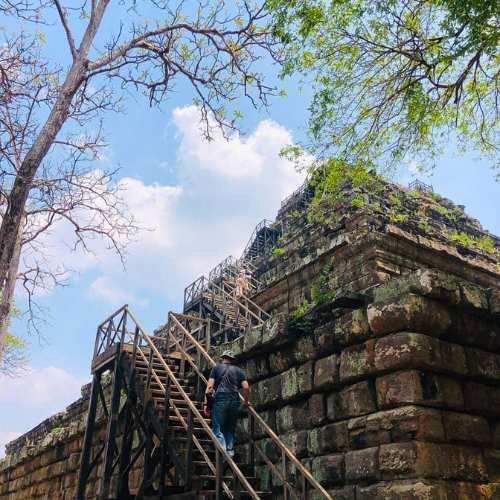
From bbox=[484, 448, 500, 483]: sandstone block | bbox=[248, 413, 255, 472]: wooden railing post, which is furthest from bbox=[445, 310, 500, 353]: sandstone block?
bbox=[248, 413, 255, 472]: wooden railing post

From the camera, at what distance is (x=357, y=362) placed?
18.1ft

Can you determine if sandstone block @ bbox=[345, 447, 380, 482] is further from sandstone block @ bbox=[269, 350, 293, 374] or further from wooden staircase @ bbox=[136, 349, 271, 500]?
sandstone block @ bbox=[269, 350, 293, 374]

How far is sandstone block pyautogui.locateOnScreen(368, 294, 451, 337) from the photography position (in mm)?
5129

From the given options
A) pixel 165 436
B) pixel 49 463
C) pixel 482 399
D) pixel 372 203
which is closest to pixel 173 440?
pixel 165 436

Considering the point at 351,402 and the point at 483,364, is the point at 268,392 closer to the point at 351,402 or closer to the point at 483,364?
the point at 351,402


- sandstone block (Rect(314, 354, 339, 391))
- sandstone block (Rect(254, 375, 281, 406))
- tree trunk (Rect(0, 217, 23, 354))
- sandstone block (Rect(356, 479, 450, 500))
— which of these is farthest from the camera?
tree trunk (Rect(0, 217, 23, 354))

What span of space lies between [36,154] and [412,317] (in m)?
5.58

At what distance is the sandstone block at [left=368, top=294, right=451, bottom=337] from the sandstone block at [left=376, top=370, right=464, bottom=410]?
0.46m

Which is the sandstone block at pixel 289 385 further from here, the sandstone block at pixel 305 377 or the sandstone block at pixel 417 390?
the sandstone block at pixel 417 390

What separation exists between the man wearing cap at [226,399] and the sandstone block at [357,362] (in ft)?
4.58

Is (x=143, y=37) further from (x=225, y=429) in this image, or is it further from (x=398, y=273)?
(x=225, y=429)

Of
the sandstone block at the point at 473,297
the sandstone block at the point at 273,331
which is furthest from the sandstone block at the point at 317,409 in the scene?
the sandstone block at the point at 473,297

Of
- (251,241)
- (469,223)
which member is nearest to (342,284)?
(469,223)

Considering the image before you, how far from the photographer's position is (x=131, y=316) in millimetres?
9500
